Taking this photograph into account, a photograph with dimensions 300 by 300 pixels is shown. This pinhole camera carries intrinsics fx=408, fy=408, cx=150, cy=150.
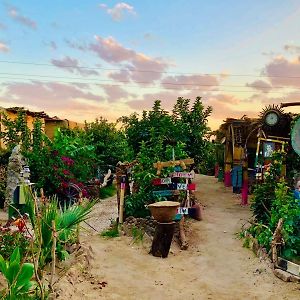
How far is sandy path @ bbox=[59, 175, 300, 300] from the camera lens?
→ 5.91m

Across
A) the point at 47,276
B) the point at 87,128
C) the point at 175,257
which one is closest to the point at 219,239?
the point at 175,257

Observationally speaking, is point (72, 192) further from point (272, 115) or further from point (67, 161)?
point (272, 115)

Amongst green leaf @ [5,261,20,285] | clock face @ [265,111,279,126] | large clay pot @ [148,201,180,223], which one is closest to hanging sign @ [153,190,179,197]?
large clay pot @ [148,201,180,223]

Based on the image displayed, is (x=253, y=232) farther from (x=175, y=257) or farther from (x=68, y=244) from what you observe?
(x=68, y=244)

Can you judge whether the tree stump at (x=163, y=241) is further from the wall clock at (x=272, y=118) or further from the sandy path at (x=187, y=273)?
the wall clock at (x=272, y=118)

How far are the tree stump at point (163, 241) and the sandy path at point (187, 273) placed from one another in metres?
0.16

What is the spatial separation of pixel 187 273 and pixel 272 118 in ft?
21.9

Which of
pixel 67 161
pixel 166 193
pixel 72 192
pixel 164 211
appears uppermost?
pixel 67 161

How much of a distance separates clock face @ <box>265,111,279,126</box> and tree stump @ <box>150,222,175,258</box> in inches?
229

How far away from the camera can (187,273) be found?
689 cm

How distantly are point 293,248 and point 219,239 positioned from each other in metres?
1.93

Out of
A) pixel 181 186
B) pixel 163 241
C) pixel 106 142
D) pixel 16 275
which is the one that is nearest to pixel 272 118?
Result: pixel 181 186

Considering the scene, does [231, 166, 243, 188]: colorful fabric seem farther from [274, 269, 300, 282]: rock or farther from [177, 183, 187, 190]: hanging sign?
[274, 269, 300, 282]: rock

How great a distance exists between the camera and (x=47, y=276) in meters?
5.60
